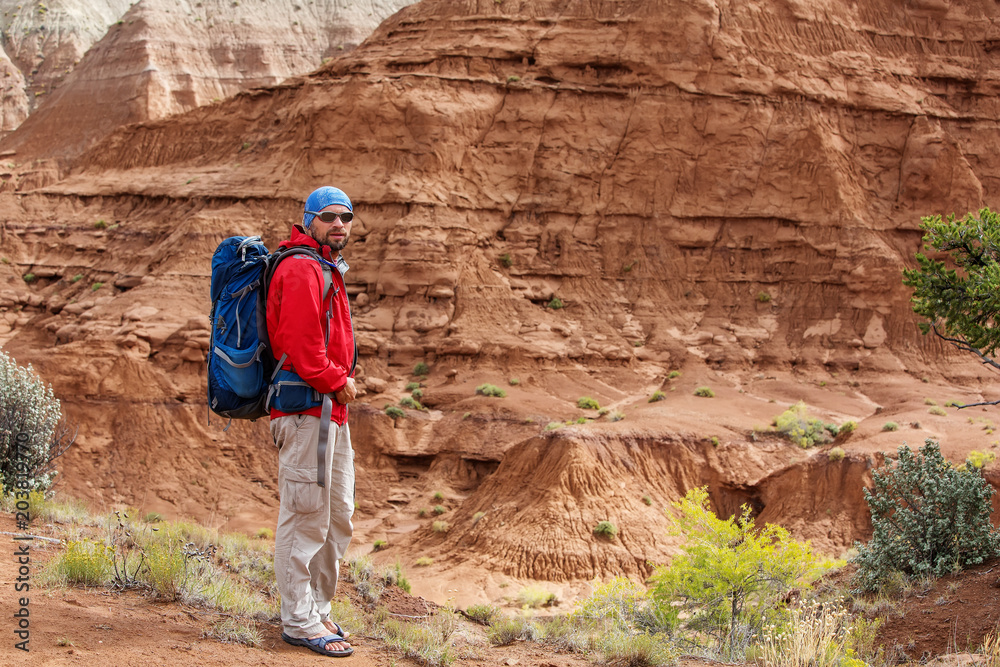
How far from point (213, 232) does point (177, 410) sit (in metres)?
8.75

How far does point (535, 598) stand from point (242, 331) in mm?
13607

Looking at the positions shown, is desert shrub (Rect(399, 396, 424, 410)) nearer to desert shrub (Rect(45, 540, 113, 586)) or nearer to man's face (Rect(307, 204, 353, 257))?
desert shrub (Rect(45, 540, 113, 586))

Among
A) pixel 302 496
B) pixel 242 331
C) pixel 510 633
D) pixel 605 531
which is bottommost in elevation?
pixel 605 531

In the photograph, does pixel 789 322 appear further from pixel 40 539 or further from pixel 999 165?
pixel 40 539

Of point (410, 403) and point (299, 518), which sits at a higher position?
point (299, 518)

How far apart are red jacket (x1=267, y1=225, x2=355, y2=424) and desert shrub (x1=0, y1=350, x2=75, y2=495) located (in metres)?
5.59

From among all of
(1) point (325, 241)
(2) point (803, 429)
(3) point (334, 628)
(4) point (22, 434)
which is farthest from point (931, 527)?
(2) point (803, 429)

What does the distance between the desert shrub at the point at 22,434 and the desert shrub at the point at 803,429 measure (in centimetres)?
1911

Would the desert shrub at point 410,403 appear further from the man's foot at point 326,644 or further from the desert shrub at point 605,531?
the man's foot at point 326,644

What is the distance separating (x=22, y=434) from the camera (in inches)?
407

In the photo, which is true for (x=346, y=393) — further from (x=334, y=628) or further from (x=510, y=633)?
(x=510, y=633)

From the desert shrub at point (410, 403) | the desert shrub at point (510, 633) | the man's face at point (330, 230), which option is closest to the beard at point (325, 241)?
the man's face at point (330, 230)

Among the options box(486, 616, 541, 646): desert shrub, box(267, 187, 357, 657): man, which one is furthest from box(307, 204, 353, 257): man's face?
box(486, 616, 541, 646): desert shrub

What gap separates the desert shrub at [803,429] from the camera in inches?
938
